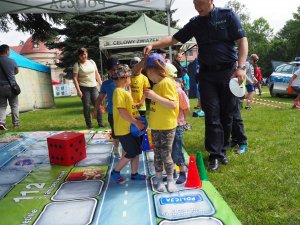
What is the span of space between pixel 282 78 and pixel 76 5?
33.3 feet

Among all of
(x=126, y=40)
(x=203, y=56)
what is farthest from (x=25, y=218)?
(x=126, y=40)

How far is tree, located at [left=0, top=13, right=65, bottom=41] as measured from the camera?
12.0 m

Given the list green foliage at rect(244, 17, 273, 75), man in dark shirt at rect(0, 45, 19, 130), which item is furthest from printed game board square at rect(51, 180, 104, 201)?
green foliage at rect(244, 17, 273, 75)

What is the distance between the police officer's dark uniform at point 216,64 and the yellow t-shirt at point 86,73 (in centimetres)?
334

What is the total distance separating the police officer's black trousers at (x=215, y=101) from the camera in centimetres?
377

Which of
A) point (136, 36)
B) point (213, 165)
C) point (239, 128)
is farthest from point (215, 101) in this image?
point (136, 36)

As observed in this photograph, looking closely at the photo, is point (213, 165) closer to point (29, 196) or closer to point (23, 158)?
point (29, 196)

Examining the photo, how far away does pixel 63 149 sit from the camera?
4070 millimetres

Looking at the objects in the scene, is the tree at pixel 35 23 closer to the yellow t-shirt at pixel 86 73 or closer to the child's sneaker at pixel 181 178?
the yellow t-shirt at pixel 86 73

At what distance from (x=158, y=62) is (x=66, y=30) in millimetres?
19559

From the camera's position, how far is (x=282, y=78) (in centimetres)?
1346

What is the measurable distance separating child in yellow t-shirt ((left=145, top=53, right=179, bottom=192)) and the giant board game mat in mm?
254

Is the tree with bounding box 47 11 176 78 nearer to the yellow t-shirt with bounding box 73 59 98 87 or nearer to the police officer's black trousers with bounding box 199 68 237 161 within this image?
the yellow t-shirt with bounding box 73 59 98 87

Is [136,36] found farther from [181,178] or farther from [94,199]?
[94,199]
